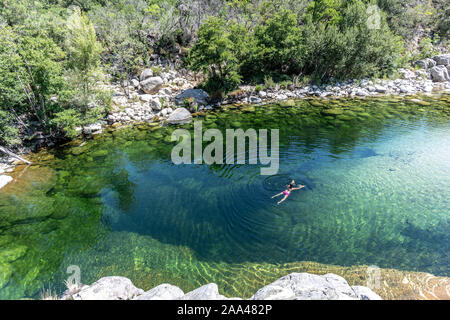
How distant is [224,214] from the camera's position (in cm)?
1138

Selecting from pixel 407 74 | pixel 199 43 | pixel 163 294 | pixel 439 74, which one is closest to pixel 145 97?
pixel 199 43

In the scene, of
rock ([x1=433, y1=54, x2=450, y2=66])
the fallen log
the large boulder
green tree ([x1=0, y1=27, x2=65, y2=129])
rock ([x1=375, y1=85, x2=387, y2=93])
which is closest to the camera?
the large boulder

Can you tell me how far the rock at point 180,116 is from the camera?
82.5 feet

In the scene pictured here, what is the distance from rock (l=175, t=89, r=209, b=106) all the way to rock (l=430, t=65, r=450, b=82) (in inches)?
1485

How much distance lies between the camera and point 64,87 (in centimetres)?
1870

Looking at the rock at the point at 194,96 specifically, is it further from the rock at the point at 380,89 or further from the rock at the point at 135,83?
the rock at the point at 380,89

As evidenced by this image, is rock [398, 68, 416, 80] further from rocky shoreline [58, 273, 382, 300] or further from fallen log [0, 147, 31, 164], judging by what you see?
fallen log [0, 147, 31, 164]

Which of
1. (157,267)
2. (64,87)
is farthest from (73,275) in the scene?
(64,87)

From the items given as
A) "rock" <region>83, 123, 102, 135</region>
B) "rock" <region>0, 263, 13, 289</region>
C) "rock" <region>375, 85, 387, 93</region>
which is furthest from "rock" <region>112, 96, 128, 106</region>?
"rock" <region>375, 85, 387, 93</region>
